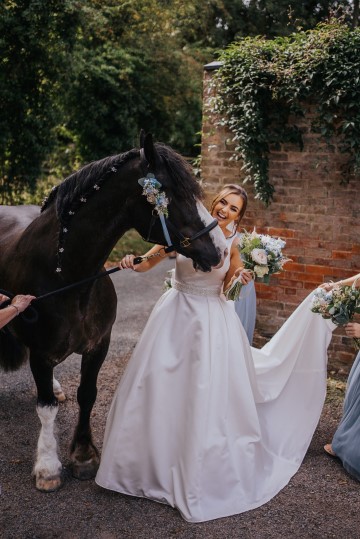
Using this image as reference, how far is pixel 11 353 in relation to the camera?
4680mm

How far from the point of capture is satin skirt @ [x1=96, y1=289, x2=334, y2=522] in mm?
3354

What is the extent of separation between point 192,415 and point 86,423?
91 cm

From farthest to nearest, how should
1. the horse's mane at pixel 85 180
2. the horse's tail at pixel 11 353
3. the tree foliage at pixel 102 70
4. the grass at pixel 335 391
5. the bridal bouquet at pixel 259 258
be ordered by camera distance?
1. the tree foliage at pixel 102 70
2. the grass at pixel 335 391
3. the horse's tail at pixel 11 353
4. the bridal bouquet at pixel 259 258
5. the horse's mane at pixel 85 180

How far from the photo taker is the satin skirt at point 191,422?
3354mm

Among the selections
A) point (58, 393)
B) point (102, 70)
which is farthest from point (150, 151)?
point (102, 70)

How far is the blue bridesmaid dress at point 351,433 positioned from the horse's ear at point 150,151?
2244mm

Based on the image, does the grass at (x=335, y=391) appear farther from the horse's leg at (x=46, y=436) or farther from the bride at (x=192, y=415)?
the horse's leg at (x=46, y=436)

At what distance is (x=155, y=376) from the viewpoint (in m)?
3.50

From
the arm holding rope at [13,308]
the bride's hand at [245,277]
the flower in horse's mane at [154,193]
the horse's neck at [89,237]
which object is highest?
the flower in horse's mane at [154,193]

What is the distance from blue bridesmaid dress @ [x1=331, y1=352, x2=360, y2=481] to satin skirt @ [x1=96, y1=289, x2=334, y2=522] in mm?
467

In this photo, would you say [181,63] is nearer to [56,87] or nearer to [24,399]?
[56,87]

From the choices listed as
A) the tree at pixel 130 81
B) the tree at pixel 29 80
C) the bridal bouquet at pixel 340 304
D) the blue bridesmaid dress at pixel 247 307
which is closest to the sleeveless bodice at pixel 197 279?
the bridal bouquet at pixel 340 304

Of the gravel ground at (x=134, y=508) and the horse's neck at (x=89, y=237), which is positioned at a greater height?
the horse's neck at (x=89, y=237)

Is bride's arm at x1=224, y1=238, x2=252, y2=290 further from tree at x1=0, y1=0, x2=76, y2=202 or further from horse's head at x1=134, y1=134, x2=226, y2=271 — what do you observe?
tree at x1=0, y1=0, x2=76, y2=202
